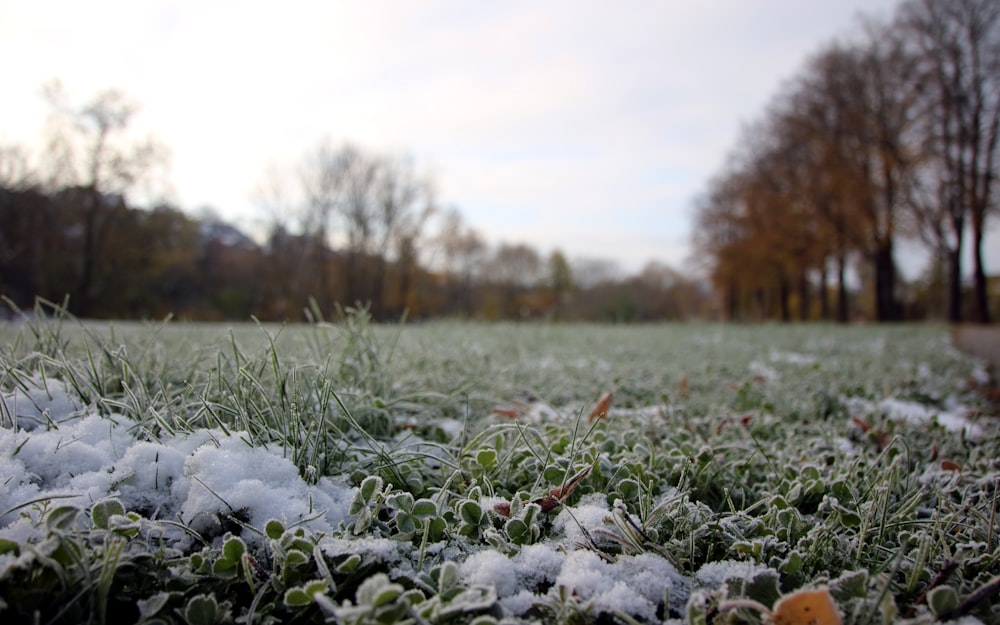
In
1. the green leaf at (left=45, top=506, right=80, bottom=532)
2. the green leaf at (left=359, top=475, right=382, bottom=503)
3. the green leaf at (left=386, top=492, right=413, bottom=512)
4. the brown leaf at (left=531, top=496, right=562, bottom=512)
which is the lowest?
the brown leaf at (left=531, top=496, right=562, bottom=512)

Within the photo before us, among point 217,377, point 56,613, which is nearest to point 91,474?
point 56,613

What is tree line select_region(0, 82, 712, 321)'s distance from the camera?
61.9 feet

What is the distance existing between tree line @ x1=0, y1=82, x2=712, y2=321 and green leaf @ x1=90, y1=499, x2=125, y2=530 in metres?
1.63

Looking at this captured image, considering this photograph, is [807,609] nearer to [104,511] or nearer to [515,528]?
[515,528]

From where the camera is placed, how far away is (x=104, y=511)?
95cm

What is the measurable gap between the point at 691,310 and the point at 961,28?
39170mm

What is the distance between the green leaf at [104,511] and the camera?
36.9 inches

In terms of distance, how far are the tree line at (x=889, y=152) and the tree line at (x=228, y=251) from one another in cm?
794

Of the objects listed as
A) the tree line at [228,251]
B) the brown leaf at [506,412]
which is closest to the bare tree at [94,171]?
the tree line at [228,251]

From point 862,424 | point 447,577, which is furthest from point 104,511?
point 862,424

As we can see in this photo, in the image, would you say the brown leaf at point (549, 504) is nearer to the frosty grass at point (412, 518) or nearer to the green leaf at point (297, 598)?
the frosty grass at point (412, 518)

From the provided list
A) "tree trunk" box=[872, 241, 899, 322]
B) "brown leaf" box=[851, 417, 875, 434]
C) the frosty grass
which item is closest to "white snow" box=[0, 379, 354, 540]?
the frosty grass

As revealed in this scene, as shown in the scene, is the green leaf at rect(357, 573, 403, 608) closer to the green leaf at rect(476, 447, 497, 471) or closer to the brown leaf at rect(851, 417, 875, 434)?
the green leaf at rect(476, 447, 497, 471)

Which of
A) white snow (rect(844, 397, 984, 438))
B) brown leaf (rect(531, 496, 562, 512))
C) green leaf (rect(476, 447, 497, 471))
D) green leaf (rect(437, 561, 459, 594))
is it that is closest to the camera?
green leaf (rect(437, 561, 459, 594))
